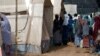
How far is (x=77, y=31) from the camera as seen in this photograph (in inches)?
478

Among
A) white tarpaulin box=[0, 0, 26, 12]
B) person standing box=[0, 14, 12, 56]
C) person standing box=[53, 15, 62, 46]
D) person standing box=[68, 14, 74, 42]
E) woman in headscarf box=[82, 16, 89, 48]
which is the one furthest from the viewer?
person standing box=[68, 14, 74, 42]

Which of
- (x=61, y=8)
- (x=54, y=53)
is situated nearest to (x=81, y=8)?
(x=61, y=8)

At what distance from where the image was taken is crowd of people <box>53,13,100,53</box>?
10.9 metres

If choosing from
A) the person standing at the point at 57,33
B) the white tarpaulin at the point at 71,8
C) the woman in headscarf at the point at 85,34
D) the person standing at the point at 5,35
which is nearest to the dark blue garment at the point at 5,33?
the person standing at the point at 5,35

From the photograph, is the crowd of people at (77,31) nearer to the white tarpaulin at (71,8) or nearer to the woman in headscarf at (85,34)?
the woman in headscarf at (85,34)

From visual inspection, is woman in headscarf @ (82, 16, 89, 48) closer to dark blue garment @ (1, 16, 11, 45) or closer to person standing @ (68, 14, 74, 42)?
person standing @ (68, 14, 74, 42)

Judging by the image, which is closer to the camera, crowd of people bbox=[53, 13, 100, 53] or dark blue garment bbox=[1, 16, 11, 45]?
dark blue garment bbox=[1, 16, 11, 45]

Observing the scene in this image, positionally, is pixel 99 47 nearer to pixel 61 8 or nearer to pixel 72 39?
pixel 72 39

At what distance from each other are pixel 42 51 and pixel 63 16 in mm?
3576

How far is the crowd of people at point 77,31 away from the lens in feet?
35.7

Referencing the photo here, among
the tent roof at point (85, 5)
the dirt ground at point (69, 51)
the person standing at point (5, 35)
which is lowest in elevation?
the dirt ground at point (69, 51)

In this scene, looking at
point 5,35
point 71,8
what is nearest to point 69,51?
point 5,35

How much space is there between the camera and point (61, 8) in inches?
572

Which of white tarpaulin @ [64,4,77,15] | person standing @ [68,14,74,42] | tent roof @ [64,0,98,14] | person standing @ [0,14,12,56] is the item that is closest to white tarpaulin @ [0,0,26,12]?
person standing @ [0,14,12,56]
